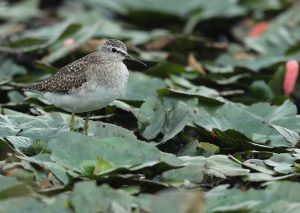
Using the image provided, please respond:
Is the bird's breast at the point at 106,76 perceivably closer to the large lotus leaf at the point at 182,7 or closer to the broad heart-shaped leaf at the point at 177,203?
the broad heart-shaped leaf at the point at 177,203

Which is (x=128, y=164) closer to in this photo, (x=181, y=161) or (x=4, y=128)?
(x=181, y=161)

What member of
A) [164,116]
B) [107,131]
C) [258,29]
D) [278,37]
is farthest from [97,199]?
[258,29]

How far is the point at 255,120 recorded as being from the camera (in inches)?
318

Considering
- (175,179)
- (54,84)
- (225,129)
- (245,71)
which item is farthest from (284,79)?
(175,179)

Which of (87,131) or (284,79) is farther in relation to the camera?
(284,79)

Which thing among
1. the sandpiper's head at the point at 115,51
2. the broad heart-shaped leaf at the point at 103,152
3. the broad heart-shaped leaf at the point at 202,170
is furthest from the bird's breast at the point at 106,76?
the broad heart-shaped leaf at the point at 202,170

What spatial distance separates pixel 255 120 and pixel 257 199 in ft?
7.36

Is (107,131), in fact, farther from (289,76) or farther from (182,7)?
(182,7)

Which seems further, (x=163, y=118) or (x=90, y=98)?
(x=163, y=118)

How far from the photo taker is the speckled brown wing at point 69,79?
7.88 m

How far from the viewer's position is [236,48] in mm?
12539

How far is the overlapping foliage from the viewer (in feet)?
19.6

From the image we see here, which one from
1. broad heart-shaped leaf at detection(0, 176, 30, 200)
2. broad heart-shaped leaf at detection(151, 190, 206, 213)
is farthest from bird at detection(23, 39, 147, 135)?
broad heart-shaped leaf at detection(151, 190, 206, 213)

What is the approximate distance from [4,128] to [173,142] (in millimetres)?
1651
